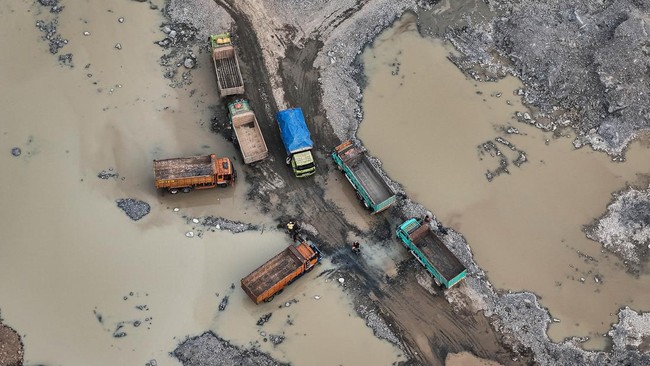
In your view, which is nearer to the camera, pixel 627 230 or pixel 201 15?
pixel 627 230

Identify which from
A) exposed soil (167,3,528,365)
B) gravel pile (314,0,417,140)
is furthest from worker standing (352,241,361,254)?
gravel pile (314,0,417,140)

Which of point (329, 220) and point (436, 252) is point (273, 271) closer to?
point (329, 220)

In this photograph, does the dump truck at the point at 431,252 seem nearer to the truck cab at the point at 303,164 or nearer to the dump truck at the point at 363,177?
the dump truck at the point at 363,177

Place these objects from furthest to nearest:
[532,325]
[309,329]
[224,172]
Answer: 1. [224,172]
2. [532,325]
3. [309,329]

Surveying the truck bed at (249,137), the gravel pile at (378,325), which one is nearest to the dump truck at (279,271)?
the gravel pile at (378,325)

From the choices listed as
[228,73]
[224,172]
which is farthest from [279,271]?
[228,73]

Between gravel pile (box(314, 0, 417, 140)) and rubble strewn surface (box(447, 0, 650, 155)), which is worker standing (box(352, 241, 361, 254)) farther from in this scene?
rubble strewn surface (box(447, 0, 650, 155))

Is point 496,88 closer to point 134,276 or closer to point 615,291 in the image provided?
point 615,291
